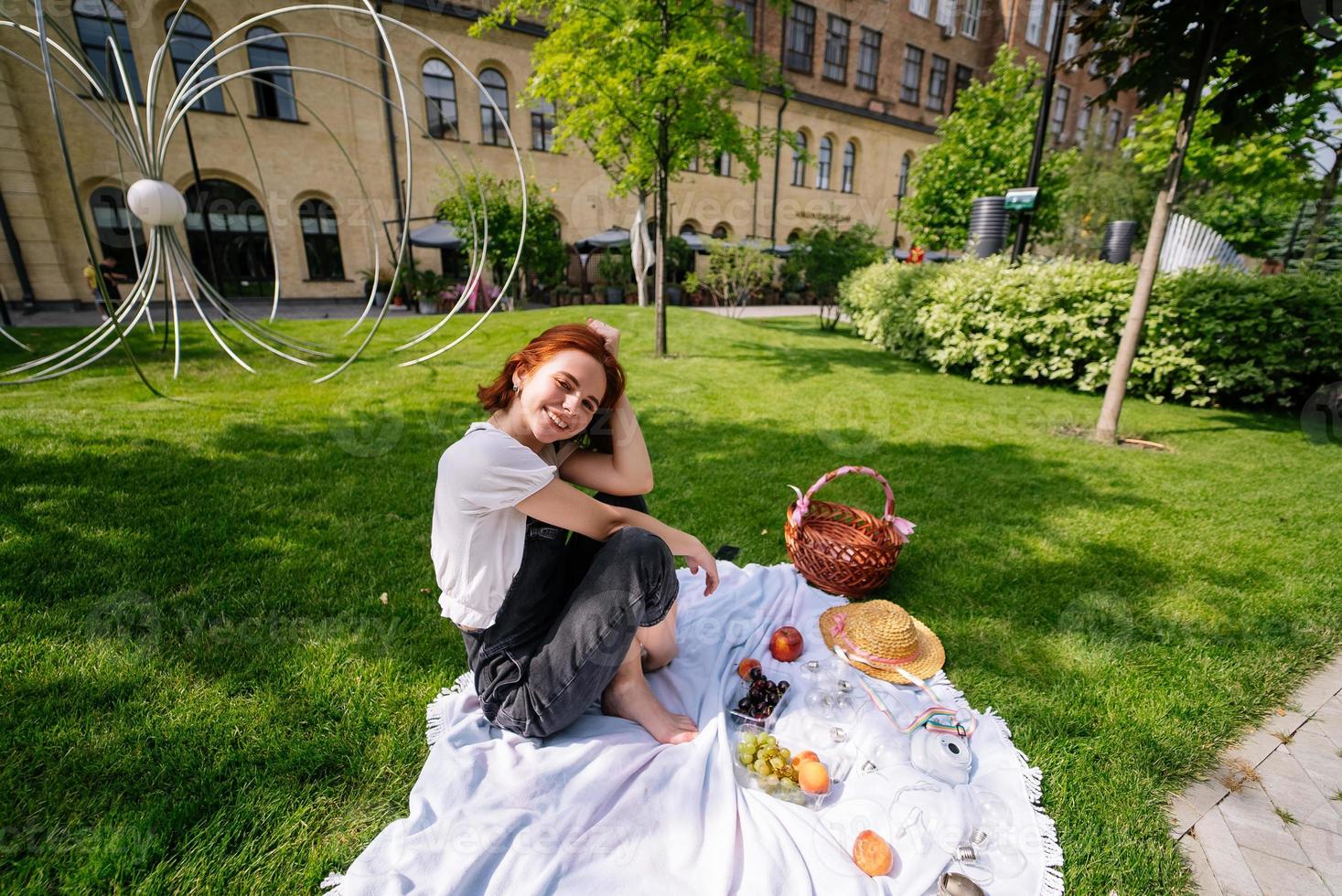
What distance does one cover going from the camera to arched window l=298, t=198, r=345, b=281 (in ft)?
55.5

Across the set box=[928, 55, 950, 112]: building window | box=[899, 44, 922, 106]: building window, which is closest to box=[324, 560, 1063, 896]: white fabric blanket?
box=[899, 44, 922, 106]: building window

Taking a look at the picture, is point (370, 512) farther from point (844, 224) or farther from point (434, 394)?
point (844, 224)

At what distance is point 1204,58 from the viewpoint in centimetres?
436

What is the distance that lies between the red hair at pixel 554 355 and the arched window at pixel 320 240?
19027mm

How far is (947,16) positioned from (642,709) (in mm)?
36047

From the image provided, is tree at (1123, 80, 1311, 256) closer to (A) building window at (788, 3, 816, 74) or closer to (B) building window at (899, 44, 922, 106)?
(A) building window at (788, 3, 816, 74)

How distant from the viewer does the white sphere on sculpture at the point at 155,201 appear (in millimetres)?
4574

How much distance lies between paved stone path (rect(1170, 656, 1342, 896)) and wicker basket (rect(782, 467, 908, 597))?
1322 millimetres

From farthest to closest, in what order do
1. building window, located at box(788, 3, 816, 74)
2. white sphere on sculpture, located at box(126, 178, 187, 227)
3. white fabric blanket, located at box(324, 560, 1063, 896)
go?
building window, located at box(788, 3, 816, 74) < white sphere on sculpture, located at box(126, 178, 187, 227) < white fabric blanket, located at box(324, 560, 1063, 896)

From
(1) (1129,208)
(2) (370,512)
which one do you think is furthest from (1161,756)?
(1) (1129,208)

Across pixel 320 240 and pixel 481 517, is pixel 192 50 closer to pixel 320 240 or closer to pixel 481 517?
pixel 320 240

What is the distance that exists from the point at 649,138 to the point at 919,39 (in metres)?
27.9

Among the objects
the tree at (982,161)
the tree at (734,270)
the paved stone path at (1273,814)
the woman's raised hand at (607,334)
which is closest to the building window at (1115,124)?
the tree at (982,161)

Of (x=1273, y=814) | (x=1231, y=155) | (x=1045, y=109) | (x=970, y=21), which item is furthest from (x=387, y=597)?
(x=970, y=21)
